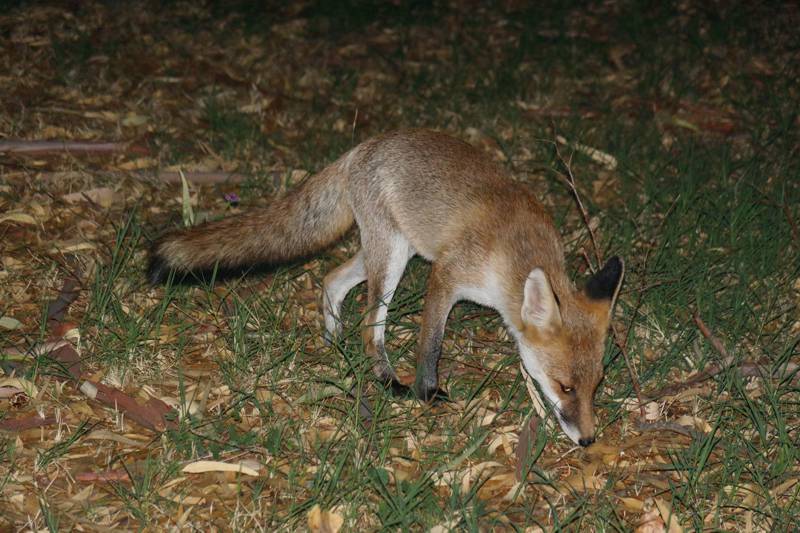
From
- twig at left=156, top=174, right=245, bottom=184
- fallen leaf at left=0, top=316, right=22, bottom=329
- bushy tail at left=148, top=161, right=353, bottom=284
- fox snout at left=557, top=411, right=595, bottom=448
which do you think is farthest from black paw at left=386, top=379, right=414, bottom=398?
twig at left=156, top=174, right=245, bottom=184

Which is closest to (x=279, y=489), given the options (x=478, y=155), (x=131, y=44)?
(x=478, y=155)

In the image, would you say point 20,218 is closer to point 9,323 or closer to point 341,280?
point 9,323

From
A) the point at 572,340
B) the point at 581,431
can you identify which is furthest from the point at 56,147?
the point at 581,431

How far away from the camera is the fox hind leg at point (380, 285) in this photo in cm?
531

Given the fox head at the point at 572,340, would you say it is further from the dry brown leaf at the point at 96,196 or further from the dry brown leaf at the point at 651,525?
the dry brown leaf at the point at 96,196

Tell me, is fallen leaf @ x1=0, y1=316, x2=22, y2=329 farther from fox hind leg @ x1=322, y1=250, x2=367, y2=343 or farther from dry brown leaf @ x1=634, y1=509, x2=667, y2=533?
dry brown leaf @ x1=634, y1=509, x2=667, y2=533

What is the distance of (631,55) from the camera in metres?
10.6

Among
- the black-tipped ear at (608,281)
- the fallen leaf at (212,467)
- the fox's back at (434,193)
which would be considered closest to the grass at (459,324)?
the fallen leaf at (212,467)

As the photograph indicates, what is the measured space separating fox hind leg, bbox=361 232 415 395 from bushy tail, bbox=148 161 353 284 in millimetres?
367

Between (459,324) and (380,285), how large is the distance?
74 cm

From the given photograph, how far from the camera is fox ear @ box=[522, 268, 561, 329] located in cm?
450

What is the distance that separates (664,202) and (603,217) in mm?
586

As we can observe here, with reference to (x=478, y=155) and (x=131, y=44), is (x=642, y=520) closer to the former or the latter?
(x=478, y=155)

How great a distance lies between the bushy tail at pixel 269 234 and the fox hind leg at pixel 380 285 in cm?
37
